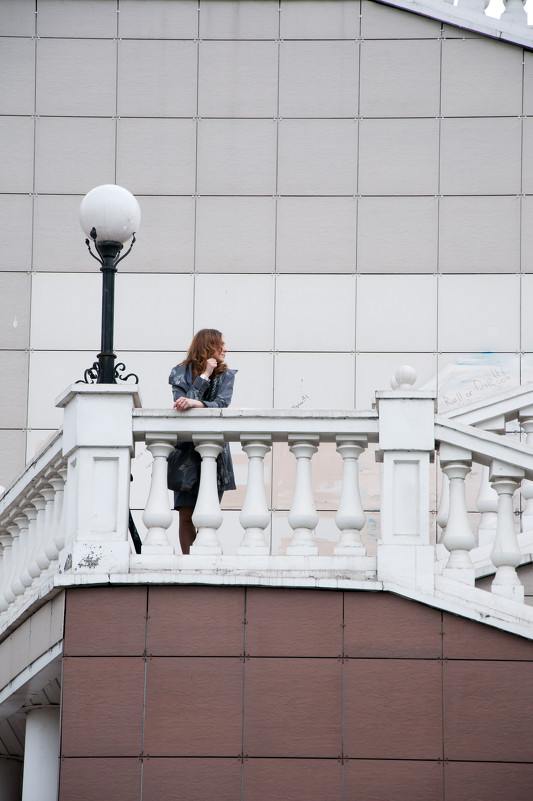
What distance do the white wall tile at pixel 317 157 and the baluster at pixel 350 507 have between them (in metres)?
5.80

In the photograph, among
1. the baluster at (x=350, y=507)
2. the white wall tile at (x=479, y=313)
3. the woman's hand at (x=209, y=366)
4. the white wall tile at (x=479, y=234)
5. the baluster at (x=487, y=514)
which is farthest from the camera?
the white wall tile at (x=479, y=234)

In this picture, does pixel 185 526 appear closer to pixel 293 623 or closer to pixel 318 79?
pixel 293 623

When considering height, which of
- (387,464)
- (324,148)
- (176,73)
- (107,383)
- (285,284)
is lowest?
(387,464)

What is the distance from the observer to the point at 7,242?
12.9 m

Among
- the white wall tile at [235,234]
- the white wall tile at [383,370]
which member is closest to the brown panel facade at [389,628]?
the white wall tile at [383,370]

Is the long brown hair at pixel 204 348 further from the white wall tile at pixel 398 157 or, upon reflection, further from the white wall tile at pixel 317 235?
the white wall tile at pixel 398 157

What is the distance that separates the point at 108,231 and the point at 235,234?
5.02 m

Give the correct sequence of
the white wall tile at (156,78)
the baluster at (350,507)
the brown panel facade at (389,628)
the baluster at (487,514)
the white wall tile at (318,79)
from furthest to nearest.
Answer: the white wall tile at (156,78), the white wall tile at (318,79), the baluster at (487,514), the baluster at (350,507), the brown panel facade at (389,628)

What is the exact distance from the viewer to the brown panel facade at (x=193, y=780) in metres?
6.95

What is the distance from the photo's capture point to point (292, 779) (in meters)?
6.96

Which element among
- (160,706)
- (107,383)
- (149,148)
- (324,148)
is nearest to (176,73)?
(149,148)

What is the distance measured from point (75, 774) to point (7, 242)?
708 centimetres

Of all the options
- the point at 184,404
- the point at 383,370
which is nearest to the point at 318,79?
the point at 383,370

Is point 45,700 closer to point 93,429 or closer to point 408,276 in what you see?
point 93,429
